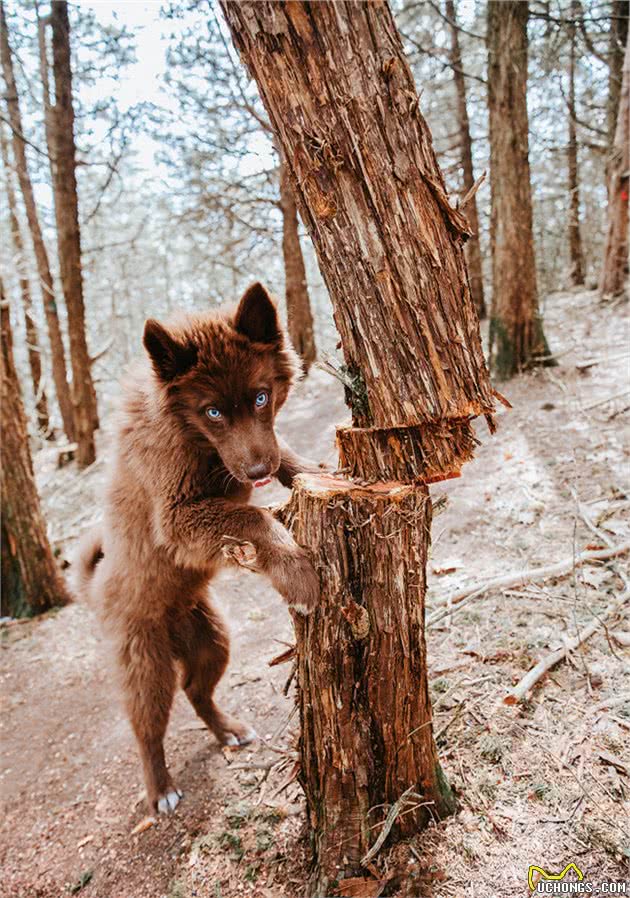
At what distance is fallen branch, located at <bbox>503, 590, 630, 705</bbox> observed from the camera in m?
3.25

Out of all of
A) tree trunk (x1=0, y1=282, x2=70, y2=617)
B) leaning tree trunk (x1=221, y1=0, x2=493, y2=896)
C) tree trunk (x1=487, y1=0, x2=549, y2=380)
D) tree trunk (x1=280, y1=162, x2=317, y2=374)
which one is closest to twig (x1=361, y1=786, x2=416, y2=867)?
leaning tree trunk (x1=221, y1=0, x2=493, y2=896)

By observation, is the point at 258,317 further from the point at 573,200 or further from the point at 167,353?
the point at 573,200

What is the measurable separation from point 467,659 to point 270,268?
15.8m

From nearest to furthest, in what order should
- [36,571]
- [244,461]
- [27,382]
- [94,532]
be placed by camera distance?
[244,461] < [94,532] < [36,571] < [27,382]

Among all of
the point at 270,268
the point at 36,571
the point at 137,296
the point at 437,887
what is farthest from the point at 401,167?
the point at 137,296

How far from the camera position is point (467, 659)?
3.77 metres

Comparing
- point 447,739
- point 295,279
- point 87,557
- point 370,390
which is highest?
point 295,279

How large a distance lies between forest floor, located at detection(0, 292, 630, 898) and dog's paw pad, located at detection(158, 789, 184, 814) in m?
0.08

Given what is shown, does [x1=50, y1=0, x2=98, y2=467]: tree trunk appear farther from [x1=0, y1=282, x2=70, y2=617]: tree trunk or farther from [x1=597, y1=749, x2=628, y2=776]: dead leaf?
[x1=597, y1=749, x2=628, y2=776]: dead leaf

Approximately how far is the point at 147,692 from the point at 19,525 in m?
3.74

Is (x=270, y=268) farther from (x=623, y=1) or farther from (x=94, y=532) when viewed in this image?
(x=94, y=532)

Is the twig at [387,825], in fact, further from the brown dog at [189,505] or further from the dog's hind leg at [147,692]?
the dog's hind leg at [147,692]

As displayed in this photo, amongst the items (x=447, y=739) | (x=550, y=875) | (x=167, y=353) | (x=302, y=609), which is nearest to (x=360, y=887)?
(x=550, y=875)

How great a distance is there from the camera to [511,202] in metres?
8.30
